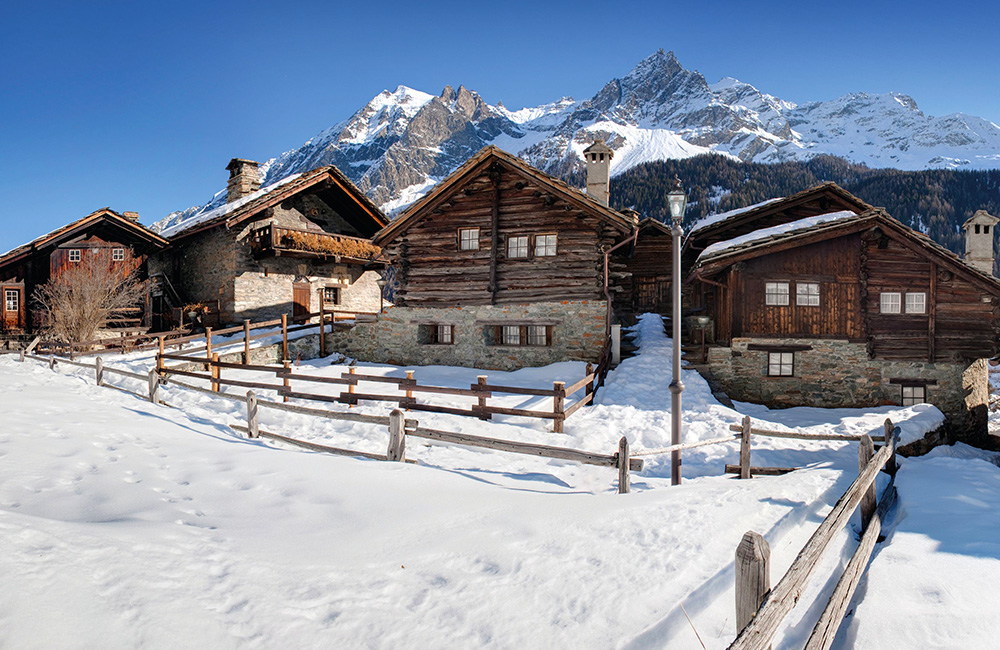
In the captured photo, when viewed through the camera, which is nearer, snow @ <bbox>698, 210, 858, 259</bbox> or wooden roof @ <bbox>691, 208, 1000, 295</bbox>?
wooden roof @ <bbox>691, 208, 1000, 295</bbox>

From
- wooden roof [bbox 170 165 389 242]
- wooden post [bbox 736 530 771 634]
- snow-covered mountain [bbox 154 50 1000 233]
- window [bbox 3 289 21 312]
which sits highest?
snow-covered mountain [bbox 154 50 1000 233]

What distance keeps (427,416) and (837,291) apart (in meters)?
13.6

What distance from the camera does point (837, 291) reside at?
53.3 ft

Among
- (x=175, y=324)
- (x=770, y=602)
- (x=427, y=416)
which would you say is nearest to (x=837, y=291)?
(x=427, y=416)

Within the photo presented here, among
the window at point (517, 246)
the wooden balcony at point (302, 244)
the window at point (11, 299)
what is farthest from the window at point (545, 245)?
the window at point (11, 299)

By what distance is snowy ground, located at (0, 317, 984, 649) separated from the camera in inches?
126

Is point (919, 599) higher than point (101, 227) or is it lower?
lower

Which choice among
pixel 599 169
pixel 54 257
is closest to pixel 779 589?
pixel 599 169

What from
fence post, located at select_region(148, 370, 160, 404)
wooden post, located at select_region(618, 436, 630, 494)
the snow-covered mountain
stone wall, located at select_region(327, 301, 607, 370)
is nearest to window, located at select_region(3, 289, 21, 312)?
stone wall, located at select_region(327, 301, 607, 370)

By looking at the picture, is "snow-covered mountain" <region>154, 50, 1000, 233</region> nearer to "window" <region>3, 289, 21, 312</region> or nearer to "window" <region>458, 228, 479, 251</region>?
"window" <region>458, 228, 479, 251</region>

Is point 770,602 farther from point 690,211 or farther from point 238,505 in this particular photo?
point 690,211

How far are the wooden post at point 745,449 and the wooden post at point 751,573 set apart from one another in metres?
6.05

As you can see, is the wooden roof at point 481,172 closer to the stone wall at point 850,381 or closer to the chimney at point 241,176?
the stone wall at point 850,381

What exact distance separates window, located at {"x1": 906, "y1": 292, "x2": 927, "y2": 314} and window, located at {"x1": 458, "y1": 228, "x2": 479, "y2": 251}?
14.4 meters
